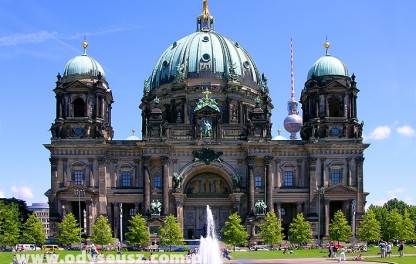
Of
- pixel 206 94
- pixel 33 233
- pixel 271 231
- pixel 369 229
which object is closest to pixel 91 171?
pixel 33 233

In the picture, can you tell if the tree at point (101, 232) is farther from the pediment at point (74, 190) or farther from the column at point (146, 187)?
the column at point (146, 187)

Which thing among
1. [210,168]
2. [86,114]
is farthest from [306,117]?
[86,114]

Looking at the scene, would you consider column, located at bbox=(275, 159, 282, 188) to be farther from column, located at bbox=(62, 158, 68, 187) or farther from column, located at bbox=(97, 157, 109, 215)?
column, located at bbox=(62, 158, 68, 187)

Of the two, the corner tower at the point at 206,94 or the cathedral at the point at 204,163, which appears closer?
the cathedral at the point at 204,163

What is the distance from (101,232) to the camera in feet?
333

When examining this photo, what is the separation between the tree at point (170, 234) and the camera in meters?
100

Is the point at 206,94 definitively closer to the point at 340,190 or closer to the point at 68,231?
the point at 340,190

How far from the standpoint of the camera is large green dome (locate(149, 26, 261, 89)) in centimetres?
12300

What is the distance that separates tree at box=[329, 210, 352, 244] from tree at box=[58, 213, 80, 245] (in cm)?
3546

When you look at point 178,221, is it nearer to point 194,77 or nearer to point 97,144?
point 97,144

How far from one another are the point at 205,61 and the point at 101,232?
120 feet

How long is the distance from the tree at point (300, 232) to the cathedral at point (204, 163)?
5.44 metres

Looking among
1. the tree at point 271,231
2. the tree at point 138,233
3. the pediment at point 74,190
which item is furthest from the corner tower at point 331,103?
the pediment at point 74,190

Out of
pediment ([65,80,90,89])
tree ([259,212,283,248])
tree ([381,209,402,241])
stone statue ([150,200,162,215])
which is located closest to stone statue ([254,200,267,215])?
tree ([259,212,283,248])
